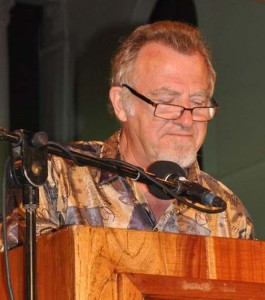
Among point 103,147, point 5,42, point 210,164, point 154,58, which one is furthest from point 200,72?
point 5,42

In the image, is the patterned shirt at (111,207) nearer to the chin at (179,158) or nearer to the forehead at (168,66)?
the chin at (179,158)

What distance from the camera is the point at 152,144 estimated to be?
2.86 meters

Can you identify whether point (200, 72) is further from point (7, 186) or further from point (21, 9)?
point (21, 9)

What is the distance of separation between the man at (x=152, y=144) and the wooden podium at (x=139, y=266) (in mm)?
689

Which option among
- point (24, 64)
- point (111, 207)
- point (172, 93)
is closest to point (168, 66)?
point (172, 93)

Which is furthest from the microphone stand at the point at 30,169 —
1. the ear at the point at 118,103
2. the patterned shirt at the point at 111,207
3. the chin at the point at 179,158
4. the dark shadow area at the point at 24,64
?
the dark shadow area at the point at 24,64

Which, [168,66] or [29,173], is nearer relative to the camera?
[29,173]

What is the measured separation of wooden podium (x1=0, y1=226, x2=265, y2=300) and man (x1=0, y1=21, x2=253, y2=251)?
0.69 metres

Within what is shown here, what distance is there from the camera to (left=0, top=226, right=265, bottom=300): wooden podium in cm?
192

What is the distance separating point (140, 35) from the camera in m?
3.07

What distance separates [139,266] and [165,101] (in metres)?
0.94

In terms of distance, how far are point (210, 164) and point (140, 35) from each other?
3711 mm

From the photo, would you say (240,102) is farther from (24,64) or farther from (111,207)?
(111,207)

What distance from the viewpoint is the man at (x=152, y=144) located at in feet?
9.19
